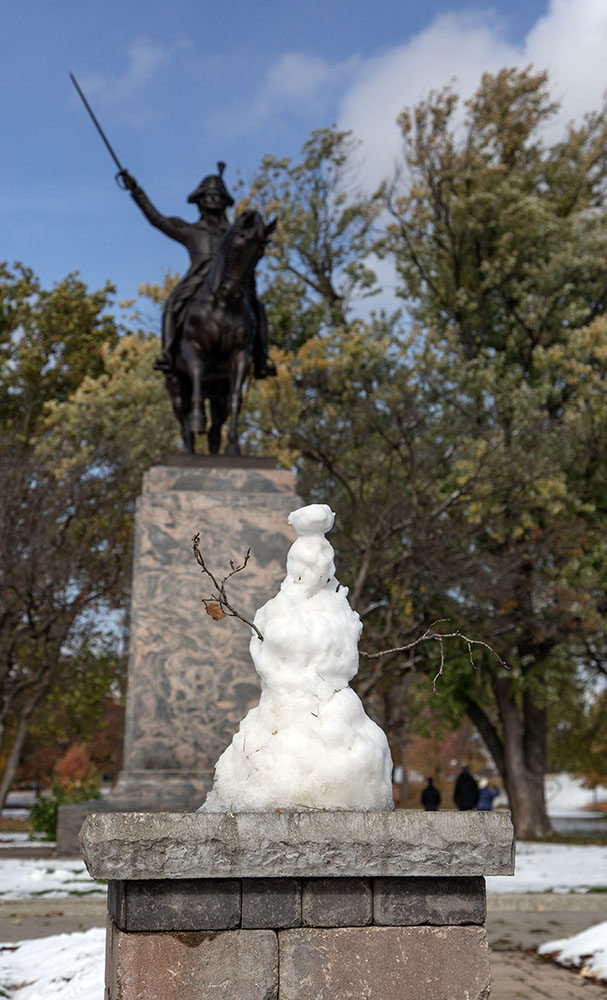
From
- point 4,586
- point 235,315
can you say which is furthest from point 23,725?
point 235,315

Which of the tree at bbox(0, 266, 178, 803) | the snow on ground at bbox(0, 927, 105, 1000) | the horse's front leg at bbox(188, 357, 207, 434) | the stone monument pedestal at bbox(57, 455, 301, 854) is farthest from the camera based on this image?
the tree at bbox(0, 266, 178, 803)

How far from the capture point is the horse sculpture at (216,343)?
34.2 ft

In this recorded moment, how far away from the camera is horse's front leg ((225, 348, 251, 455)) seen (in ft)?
35.0

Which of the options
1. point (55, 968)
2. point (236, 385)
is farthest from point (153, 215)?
point (55, 968)

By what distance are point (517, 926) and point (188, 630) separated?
12.3 feet

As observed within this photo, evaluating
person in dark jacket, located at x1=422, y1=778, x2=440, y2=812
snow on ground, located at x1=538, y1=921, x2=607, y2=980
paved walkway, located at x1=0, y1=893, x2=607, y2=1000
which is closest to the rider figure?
paved walkway, located at x1=0, y1=893, x2=607, y2=1000

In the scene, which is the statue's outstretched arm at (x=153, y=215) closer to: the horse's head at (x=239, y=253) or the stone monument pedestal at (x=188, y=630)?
the horse's head at (x=239, y=253)

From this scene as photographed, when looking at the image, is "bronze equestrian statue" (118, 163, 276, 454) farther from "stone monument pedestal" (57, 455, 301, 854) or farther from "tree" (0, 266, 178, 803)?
"tree" (0, 266, 178, 803)

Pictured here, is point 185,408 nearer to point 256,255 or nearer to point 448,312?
point 256,255

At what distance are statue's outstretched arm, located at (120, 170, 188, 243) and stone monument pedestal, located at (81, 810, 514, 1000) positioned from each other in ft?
28.0

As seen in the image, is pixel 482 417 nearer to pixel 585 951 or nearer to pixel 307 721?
pixel 585 951

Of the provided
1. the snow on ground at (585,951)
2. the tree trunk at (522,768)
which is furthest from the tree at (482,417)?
the snow on ground at (585,951)

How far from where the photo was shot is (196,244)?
11.2m

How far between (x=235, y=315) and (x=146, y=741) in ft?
13.8
